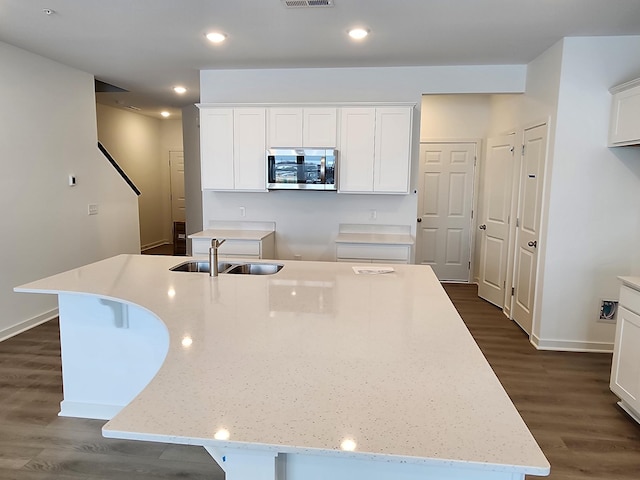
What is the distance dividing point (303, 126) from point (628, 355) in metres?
3.33

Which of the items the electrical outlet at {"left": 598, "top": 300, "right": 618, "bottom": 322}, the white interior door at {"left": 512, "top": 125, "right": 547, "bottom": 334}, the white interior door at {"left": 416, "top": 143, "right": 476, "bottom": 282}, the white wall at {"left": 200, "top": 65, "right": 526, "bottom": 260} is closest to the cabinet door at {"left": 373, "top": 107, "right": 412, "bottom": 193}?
the white wall at {"left": 200, "top": 65, "right": 526, "bottom": 260}

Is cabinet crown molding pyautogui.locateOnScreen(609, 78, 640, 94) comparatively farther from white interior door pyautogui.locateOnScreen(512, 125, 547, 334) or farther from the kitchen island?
the kitchen island

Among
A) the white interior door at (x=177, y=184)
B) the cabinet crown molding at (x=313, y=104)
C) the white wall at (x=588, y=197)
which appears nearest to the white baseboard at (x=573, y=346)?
the white wall at (x=588, y=197)

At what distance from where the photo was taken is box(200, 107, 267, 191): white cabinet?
4512 millimetres

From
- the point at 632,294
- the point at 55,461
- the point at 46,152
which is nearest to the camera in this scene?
the point at 55,461

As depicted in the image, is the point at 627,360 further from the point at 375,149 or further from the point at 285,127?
the point at 285,127

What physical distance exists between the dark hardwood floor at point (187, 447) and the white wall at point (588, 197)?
0.47 metres

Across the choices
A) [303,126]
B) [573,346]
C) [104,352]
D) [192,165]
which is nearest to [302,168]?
[303,126]

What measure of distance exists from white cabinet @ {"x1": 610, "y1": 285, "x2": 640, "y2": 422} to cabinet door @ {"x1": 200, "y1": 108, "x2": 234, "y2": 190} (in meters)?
3.62

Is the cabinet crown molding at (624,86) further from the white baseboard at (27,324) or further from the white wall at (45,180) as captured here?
the white baseboard at (27,324)

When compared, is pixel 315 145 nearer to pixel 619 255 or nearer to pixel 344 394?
pixel 619 255

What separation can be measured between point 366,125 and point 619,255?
8.36 ft

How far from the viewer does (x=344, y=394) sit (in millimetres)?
1172

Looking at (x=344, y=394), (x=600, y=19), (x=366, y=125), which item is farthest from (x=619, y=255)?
(x=344, y=394)
